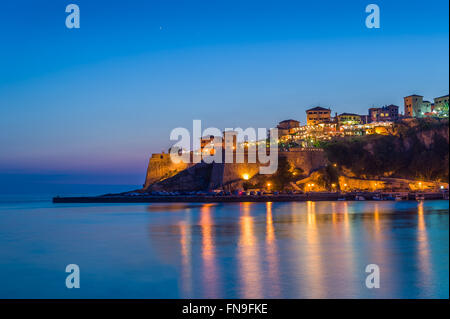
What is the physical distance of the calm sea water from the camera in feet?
26.5

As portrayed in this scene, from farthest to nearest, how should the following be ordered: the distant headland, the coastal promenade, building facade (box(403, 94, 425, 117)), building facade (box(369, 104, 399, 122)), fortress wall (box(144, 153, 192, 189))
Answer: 1. building facade (box(369, 104, 399, 122))
2. building facade (box(403, 94, 425, 117))
3. fortress wall (box(144, 153, 192, 189))
4. the distant headland
5. the coastal promenade

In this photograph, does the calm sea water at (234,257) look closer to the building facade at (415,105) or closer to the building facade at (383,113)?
the building facade at (415,105)

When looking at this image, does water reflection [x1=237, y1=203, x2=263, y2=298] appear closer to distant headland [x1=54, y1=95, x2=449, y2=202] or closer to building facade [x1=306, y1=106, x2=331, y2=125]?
distant headland [x1=54, y1=95, x2=449, y2=202]

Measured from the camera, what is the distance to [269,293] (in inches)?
307

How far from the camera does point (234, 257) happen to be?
10.8 metres

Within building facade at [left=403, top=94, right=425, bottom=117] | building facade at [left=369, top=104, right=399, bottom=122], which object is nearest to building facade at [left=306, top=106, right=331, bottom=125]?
building facade at [left=369, top=104, right=399, bottom=122]

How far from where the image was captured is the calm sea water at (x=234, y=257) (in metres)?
8.07

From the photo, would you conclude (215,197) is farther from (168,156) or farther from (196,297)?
(196,297)

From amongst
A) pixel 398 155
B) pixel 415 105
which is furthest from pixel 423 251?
pixel 415 105

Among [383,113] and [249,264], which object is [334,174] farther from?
[383,113]

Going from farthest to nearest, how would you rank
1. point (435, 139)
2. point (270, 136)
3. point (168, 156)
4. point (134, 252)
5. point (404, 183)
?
point (270, 136) → point (168, 156) → point (435, 139) → point (404, 183) → point (134, 252)

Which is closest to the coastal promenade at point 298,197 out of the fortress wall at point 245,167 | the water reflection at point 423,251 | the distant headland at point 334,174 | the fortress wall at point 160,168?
the distant headland at point 334,174
